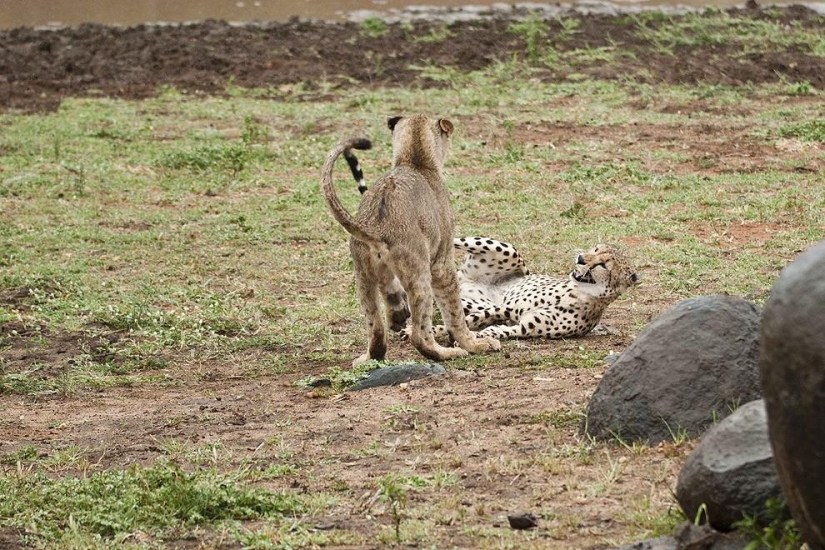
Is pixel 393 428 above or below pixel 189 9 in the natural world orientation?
below

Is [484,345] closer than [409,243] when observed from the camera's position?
No

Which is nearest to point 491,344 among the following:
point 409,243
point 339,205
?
point 409,243

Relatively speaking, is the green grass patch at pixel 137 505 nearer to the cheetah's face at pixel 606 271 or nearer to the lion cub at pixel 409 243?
the lion cub at pixel 409 243

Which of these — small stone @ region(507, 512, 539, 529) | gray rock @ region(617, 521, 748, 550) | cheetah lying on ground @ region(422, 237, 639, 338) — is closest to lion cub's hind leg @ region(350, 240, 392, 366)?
cheetah lying on ground @ region(422, 237, 639, 338)

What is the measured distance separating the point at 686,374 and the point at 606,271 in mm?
2911

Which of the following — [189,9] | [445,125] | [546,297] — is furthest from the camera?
[189,9]

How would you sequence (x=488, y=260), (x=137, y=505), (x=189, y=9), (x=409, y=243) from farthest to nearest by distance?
(x=189, y=9)
(x=488, y=260)
(x=409, y=243)
(x=137, y=505)

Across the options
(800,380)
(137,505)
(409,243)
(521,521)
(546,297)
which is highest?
(800,380)

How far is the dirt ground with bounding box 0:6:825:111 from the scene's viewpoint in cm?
1606

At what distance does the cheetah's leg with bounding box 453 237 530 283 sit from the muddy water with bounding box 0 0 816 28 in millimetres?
12217

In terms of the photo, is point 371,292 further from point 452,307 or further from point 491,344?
point 491,344

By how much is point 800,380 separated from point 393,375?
3.54 m

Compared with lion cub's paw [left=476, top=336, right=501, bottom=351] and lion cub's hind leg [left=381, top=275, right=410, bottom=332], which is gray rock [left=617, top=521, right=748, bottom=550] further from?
lion cub's paw [left=476, top=336, right=501, bottom=351]

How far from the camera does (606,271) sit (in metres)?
7.94
